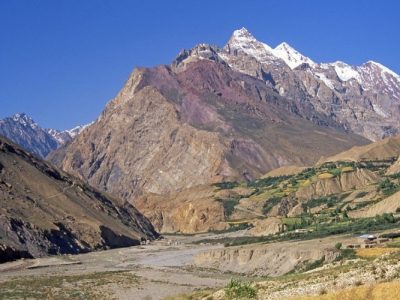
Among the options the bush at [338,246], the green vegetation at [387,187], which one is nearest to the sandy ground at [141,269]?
the bush at [338,246]

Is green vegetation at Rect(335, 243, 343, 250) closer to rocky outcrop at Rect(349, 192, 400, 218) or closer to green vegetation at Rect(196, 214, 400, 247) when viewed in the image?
green vegetation at Rect(196, 214, 400, 247)

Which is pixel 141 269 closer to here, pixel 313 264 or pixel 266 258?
pixel 266 258

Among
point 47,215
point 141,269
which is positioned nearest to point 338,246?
point 141,269

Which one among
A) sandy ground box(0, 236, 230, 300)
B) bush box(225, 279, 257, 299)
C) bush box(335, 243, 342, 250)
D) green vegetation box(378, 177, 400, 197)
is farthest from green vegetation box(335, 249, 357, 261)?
green vegetation box(378, 177, 400, 197)

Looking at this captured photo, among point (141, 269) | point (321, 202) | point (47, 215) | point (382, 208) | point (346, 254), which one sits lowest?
point (141, 269)

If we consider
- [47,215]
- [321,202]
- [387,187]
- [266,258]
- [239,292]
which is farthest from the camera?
[321,202]

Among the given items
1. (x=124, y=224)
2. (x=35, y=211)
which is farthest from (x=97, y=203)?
(x=35, y=211)

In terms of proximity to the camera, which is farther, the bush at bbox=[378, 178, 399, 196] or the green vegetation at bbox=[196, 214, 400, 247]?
the bush at bbox=[378, 178, 399, 196]

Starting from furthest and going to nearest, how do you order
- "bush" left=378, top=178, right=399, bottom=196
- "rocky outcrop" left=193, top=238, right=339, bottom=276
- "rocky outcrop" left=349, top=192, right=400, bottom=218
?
1. "bush" left=378, top=178, right=399, bottom=196
2. "rocky outcrop" left=349, top=192, right=400, bottom=218
3. "rocky outcrop" left=193, top=238, right=339, bottom=276
